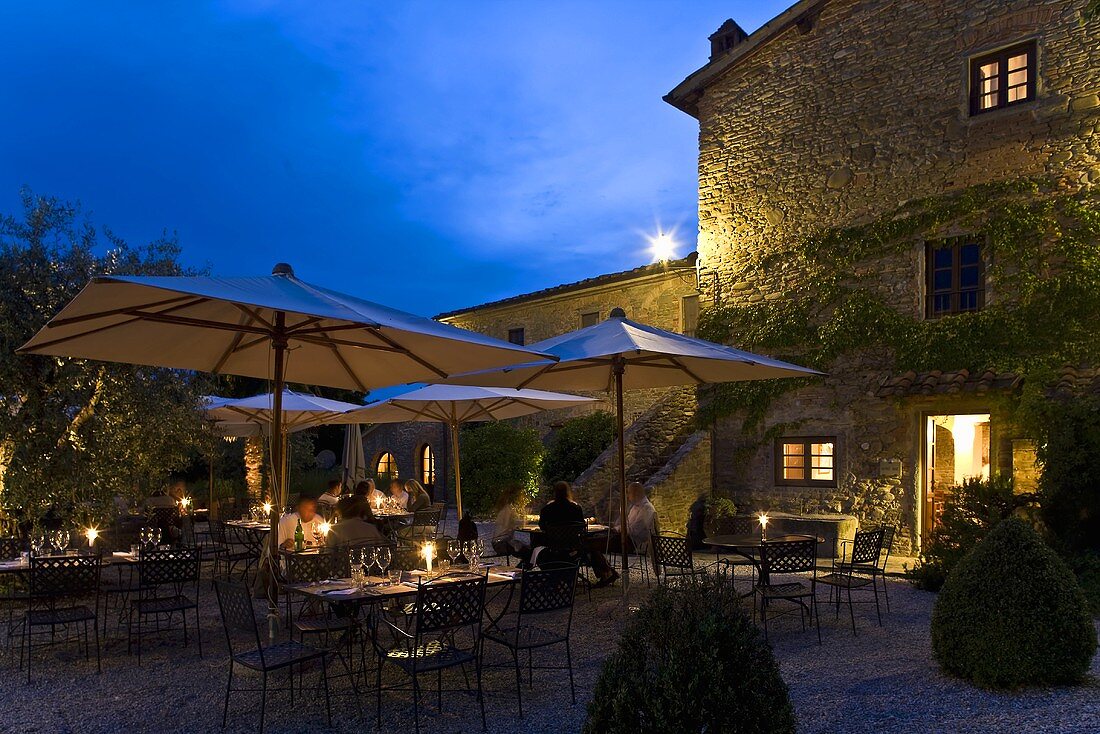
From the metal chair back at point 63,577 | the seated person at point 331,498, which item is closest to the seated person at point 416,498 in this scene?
the seated person at point 331,498

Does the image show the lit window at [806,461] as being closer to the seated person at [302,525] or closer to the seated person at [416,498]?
the seated person at [416,498]

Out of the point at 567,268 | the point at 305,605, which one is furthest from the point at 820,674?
the point at 567,268

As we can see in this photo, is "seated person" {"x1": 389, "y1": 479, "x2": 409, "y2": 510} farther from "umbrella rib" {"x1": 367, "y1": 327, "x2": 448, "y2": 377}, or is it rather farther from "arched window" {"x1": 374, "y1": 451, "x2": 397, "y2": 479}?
"arched window" {"x1": 374, "y1": 451, "x2": 397, "y2": 479}

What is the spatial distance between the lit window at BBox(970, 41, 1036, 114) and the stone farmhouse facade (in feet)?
0.07

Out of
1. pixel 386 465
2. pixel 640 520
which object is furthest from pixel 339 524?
pixel 386 465

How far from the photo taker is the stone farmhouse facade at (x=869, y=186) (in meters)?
Answer: 11.0

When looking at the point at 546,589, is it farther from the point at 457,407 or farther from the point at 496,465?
the point at 496,465

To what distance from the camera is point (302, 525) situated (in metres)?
8.31

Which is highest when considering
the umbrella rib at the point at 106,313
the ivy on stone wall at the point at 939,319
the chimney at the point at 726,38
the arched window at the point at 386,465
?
the chimney at the point at 726,38

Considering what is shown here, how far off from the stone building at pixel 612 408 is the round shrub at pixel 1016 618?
25.9 feet

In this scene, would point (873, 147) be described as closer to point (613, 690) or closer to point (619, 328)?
point (619, 328)

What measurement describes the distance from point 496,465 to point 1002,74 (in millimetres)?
12115

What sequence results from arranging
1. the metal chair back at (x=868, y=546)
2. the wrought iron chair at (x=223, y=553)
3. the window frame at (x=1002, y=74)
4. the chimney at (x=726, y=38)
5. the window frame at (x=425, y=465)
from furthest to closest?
the window frame at (x=425, y=465) → the chimney at (x=726, y=38) → the window frame at (x=1002, y=74) → the wrought iron chair at (x=223, y=553) → the metal chair back at (x=868, y=546)

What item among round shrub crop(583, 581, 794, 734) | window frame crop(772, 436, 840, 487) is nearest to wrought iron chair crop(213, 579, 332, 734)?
round shrub crop(583, 581, 794, 734)
